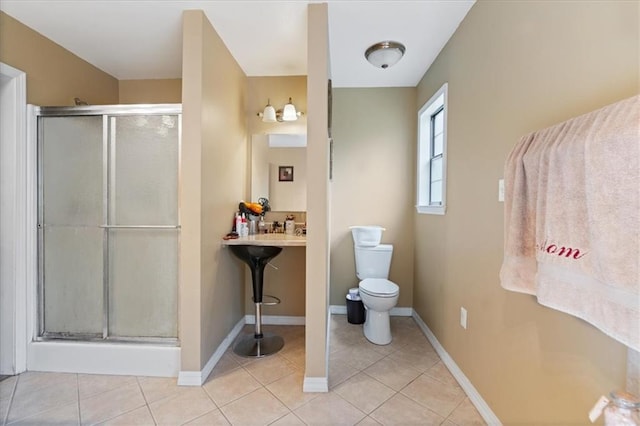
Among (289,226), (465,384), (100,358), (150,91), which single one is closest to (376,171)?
(289,226)

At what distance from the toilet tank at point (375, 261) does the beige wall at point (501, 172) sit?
1.79 feet

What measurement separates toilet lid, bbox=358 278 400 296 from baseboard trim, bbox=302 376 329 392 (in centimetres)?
77

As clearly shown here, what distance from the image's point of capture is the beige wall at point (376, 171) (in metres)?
2.91

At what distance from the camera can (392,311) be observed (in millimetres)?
2949

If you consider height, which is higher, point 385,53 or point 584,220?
point 385,53

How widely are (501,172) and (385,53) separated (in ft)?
4.44

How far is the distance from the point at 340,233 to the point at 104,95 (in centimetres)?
270

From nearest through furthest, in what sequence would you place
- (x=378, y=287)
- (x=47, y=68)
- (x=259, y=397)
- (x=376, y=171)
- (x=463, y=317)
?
(x=259, y=397)
(x=463, y=317)
(x=47, y=68)
(x=378, y=287)
(x=376, y=171)

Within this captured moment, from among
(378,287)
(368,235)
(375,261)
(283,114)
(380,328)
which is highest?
(283,114)

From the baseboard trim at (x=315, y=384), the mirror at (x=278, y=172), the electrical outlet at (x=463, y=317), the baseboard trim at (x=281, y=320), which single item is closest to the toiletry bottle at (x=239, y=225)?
the mirror at (x=278, y=172)

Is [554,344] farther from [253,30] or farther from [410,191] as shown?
[253,30]

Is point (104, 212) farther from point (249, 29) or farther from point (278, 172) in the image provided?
point (249, 29)

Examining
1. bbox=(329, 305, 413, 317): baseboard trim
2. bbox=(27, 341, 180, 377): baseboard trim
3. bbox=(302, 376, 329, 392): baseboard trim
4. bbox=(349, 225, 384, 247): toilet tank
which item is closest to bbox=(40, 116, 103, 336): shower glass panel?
bbox=(27, 341, 180, 377): baseboard trim

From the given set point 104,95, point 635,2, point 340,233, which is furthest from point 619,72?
point 104,95
